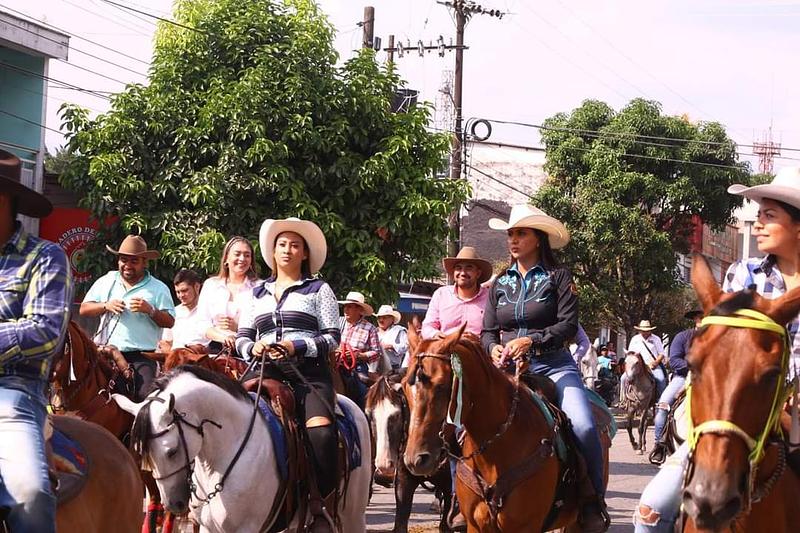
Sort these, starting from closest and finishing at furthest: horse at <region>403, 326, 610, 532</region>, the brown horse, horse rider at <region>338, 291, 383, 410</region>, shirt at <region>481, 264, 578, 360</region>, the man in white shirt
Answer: the brown horse
horse at <region>403, 326, 610, 532</region>
shirt at <region>481, 264, 578, 360</region>
the man in white shirt
horse rider at <region>338, 291, 383, 410</region>

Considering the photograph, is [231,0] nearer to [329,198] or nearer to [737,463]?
[329,198]

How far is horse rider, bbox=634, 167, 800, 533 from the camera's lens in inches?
188

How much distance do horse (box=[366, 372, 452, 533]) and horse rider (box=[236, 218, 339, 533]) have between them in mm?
2803

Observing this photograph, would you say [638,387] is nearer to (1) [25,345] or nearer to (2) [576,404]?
(2) [576,404]

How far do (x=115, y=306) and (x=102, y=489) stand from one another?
16.2 ft

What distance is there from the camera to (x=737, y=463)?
391 cm

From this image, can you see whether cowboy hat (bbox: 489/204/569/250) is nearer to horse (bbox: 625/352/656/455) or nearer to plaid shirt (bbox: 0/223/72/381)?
plaid shirt (bbox: 0/223/72/381)

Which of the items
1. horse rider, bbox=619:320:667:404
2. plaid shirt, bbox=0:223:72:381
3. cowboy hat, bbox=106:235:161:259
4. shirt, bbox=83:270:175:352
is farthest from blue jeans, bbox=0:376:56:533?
horse rider, bbox=619:320:667:404

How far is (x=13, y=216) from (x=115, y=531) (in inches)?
67.3

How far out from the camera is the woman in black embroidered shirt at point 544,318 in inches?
324

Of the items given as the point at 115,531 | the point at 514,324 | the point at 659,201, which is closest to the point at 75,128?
the point at 514,324

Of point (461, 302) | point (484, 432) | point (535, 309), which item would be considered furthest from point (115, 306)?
point (484, 432)

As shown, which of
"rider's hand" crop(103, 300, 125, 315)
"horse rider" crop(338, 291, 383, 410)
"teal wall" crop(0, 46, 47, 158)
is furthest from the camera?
"teal wall" crop(0, 46, 47, 158)

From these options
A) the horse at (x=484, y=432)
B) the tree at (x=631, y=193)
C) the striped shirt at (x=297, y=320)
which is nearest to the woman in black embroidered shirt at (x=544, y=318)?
the horse at (x=484, y=432)
